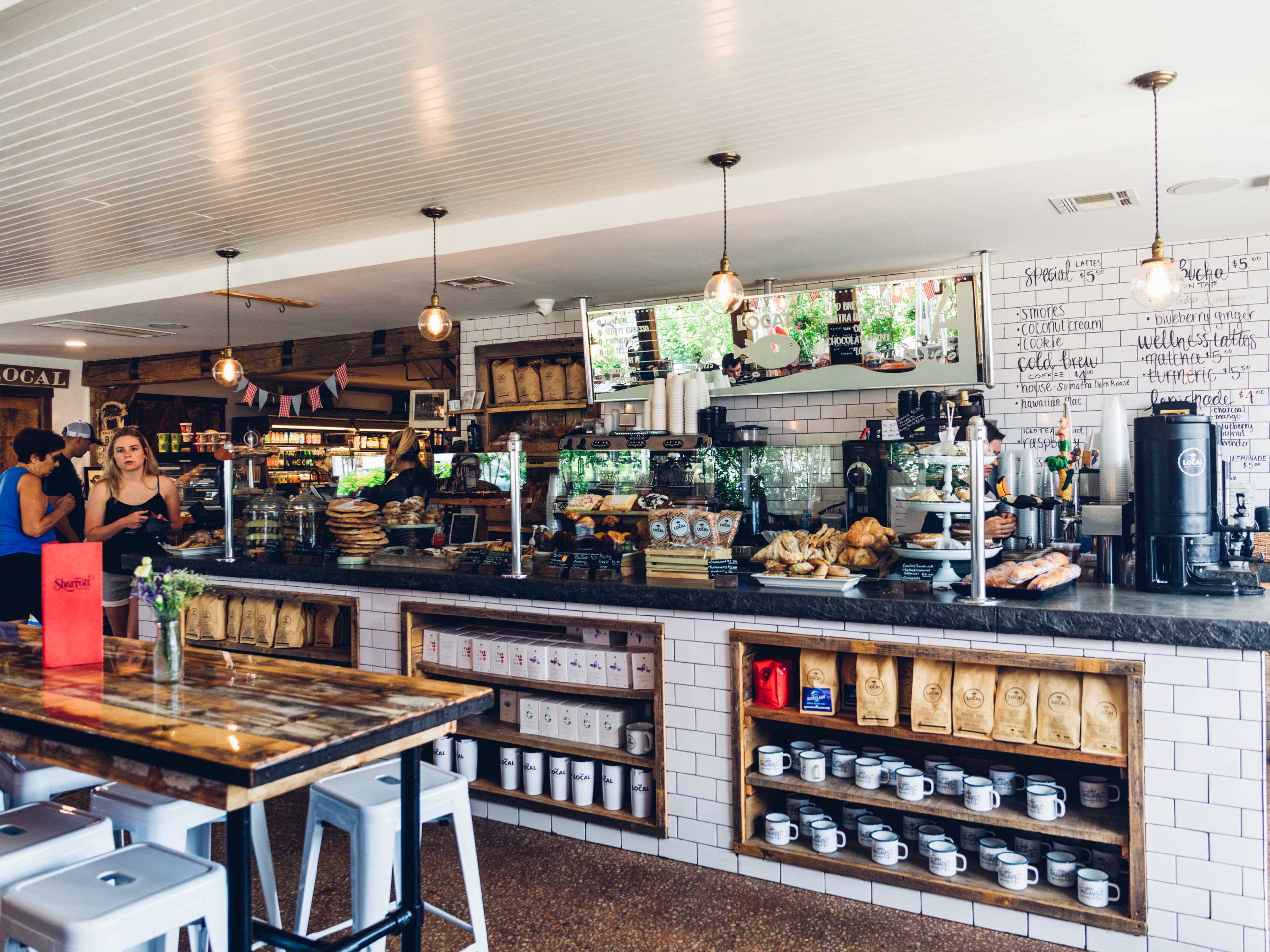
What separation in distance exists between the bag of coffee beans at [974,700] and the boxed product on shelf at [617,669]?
4.45 feet

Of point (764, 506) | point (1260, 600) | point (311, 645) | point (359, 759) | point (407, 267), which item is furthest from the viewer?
point (764, 506)

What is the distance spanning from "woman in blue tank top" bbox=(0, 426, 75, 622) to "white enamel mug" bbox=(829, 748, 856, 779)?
4.71 m

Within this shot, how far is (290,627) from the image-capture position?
486 centimetres

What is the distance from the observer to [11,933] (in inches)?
79.2

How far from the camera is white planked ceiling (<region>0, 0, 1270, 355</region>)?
299 centimetres

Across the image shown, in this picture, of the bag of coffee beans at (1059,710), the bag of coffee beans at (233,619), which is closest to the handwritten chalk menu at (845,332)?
the bag of coffee beans at (1059,710)

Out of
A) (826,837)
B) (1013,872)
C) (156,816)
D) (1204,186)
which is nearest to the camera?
(156,816)

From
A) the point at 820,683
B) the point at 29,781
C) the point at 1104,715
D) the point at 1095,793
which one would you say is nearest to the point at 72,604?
the point at 29,781

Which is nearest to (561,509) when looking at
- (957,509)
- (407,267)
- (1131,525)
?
(407,267)

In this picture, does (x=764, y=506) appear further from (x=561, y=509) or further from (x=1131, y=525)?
(x=1131, y=525)

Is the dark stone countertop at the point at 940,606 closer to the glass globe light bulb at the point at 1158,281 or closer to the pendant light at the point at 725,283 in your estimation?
the glass globe light bulb at the point at 1158,281

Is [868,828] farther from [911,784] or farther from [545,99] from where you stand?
[545,99]

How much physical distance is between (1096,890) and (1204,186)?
A: 317 cm

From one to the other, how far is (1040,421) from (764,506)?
6.12 feet
